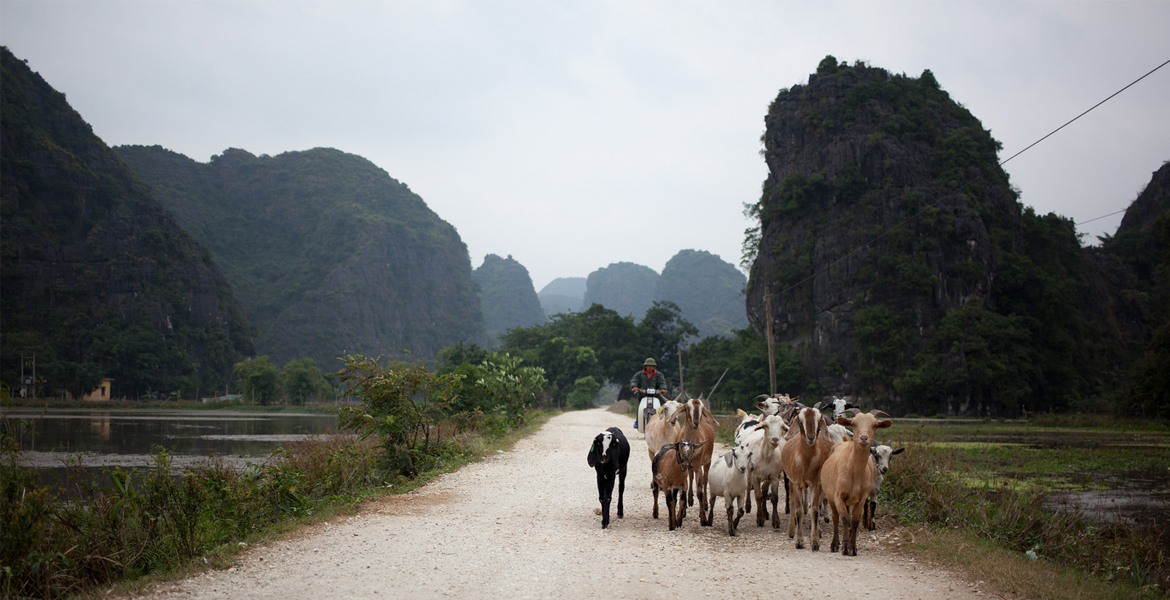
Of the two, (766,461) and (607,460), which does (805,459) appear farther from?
(607,460)

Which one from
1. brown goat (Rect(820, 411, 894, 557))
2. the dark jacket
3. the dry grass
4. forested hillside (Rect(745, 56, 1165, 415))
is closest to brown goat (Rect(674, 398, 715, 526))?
brown goat (Rect(820, 411, 894, 557))

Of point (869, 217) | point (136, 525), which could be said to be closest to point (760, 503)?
point (136, 525)

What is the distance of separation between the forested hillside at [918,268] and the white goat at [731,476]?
44.1m

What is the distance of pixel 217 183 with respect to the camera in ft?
598

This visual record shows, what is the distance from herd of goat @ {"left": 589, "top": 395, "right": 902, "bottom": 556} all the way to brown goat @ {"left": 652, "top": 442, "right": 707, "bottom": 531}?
12mm

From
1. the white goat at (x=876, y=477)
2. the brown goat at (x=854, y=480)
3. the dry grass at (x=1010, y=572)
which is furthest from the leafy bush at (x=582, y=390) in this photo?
the brown goat at (x=854, y=480)

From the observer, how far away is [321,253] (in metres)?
164

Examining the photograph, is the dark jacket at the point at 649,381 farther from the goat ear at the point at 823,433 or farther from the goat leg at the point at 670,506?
the goat ear at the point at 823,433

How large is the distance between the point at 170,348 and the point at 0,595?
9811 cm

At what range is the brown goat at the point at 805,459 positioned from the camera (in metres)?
7.14

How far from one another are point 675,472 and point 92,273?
10499 centimetres

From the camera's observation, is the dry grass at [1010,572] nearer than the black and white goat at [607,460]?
Yes

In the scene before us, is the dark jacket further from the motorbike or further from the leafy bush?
the leafy bush

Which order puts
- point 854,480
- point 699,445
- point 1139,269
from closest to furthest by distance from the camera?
point 854,480 < point 699,445 < point 1139,269
